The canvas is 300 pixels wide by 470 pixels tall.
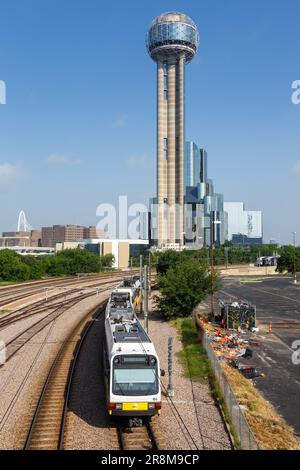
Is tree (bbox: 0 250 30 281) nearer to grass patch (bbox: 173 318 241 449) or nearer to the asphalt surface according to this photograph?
the asphalt surface

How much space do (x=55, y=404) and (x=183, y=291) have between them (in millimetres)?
23870

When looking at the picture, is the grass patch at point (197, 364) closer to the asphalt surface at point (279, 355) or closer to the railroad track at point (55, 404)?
the asphalt surface at point (279, 355)

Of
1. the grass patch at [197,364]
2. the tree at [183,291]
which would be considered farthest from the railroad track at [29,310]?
the grass patch at [197,364]

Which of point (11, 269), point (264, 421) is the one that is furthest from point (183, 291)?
point (11, 269)

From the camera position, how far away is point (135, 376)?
688 inches

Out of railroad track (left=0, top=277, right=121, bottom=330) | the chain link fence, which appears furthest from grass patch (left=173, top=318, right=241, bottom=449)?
railroad track (left=0, top=277, right=121, bottom=330)

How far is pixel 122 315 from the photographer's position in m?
26.9

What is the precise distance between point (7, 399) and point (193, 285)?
25.3m

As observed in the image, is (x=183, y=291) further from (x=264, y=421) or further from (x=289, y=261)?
(x=289, y=261)

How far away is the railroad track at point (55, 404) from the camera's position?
16.6 meters

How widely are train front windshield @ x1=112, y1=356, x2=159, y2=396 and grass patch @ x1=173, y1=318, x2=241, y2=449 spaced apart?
3.82m

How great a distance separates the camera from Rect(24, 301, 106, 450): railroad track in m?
16.6

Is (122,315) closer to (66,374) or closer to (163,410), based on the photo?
(66,374)
